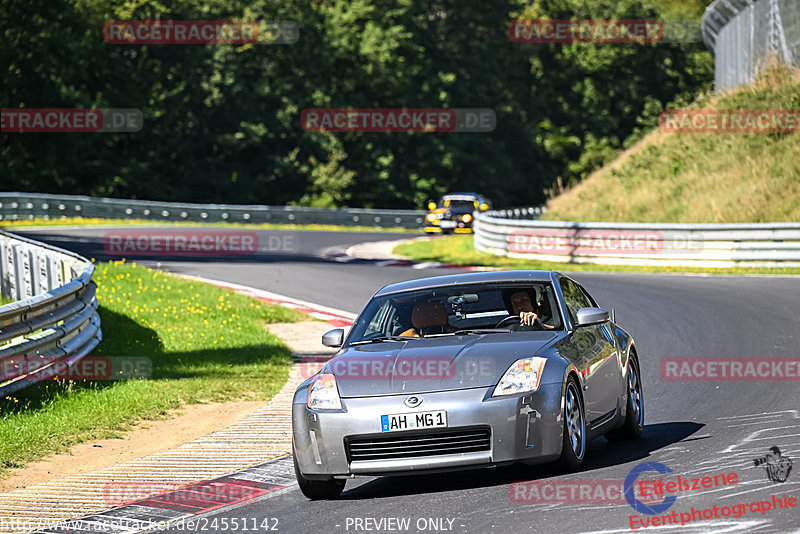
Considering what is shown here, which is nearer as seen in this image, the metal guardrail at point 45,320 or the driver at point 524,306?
the driver at point 524,306

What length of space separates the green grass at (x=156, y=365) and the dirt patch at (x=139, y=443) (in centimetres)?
16

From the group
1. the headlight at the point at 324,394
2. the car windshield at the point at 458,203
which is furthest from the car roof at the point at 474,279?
the car windshield at the point at 458,203

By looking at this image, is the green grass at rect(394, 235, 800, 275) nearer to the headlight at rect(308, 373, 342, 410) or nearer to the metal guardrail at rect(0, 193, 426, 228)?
the metal guardrail at rect(0, 193, 426, 228)

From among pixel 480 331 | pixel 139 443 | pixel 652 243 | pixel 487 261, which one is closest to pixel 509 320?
pixel 480 331

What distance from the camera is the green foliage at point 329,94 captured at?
5888 cm

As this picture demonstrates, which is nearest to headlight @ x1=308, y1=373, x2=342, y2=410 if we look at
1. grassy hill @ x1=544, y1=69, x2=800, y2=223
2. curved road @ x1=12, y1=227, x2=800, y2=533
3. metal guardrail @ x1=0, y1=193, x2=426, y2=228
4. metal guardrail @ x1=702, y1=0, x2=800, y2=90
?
curved road @ x1=12, y1=227, x2=800, y2=533

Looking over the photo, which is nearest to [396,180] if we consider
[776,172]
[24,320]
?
[776,172]

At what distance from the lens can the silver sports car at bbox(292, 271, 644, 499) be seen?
7.38 meters

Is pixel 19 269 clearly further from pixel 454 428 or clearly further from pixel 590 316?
pixel 454 428

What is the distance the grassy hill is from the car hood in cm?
2197

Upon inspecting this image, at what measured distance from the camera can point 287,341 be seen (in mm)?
16656

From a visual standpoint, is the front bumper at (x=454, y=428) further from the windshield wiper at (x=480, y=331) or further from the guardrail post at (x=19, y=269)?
the guardrail post at (x=19, y=269)

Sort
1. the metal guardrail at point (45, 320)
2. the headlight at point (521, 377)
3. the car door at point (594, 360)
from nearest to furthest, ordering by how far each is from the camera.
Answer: the headlight at point (521, 377)
the car door at point (594, 360)
the metal guardrail at point (45, 320)

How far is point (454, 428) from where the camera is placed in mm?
7340
